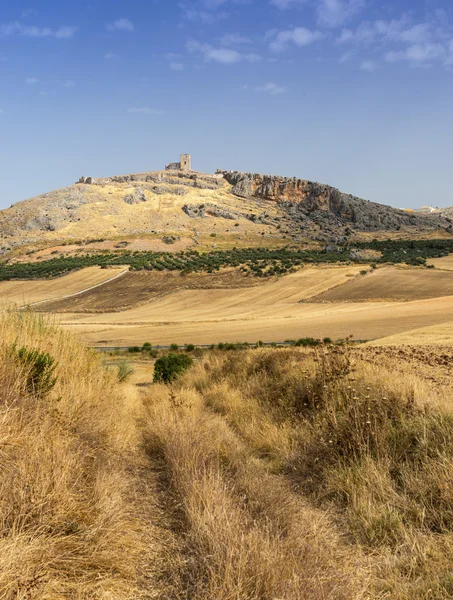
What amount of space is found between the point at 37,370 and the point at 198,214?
141 metres

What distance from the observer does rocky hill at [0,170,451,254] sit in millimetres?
127500

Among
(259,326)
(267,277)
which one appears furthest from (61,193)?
(259,326)

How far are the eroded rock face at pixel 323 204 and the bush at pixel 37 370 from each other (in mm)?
149794

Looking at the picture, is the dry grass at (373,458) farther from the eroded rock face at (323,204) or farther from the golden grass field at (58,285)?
the eroded rock face at (323,204)

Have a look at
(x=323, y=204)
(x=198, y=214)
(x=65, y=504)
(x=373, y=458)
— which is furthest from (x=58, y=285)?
(x=323, y=204)

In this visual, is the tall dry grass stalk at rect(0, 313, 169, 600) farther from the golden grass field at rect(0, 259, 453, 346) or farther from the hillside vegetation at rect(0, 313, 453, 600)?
the golden grass field at rect(0, 259, 453, 346)

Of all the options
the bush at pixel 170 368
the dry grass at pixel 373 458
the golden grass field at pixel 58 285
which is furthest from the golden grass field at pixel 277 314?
the dry grass at pixel 373 458

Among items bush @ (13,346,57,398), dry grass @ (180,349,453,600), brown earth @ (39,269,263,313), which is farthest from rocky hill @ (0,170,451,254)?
bush @ (13,346,57,398)

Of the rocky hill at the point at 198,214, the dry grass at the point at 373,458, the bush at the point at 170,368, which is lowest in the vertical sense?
the bush at the point at 170,368

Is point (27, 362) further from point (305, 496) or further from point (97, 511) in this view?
point (305, 496)

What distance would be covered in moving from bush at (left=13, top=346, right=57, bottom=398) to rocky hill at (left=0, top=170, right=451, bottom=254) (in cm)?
10437

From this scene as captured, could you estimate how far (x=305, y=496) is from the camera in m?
5.86

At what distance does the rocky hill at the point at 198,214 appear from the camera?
127500 millimetres

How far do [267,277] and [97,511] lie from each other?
231 feet
